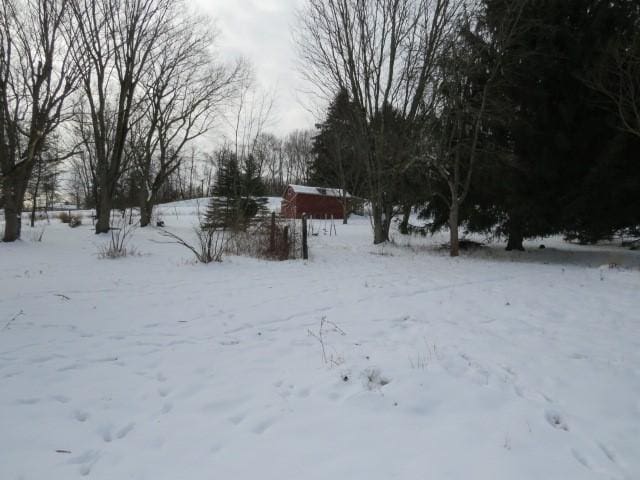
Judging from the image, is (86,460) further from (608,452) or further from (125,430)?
(608,452)

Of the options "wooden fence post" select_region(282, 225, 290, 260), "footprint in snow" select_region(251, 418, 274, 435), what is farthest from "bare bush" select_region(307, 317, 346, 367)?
"wooden fence post" select_region(282, 225, 290, 260)

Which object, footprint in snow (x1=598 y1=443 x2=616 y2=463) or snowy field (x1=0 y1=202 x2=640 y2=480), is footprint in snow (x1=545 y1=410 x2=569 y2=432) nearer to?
snowy field (x1=0 y1=202 x2=640 y2=480)

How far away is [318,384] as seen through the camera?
2.67m

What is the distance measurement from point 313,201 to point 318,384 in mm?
30897

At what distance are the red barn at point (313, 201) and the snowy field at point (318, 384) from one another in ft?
88.2

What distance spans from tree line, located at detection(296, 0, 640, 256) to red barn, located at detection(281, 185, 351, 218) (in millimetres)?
18619

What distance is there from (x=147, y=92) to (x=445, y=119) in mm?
15834

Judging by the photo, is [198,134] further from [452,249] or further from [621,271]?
[621,271]

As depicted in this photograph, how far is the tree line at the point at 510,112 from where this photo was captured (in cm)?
858

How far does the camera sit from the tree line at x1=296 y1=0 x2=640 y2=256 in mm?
8578

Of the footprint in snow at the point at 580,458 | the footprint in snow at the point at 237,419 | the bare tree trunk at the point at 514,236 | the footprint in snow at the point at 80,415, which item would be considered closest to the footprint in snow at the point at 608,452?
the footprint in snow at the point at 580,458

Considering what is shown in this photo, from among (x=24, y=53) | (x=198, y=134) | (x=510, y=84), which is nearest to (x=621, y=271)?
(x=510, y=84)

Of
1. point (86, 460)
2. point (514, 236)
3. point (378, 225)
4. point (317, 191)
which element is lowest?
point (86, 460)

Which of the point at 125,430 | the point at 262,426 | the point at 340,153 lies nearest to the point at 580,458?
the point at 262,426
